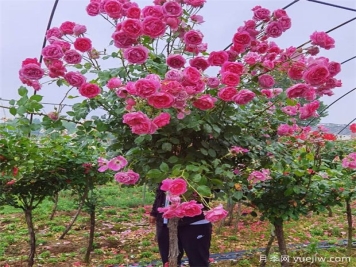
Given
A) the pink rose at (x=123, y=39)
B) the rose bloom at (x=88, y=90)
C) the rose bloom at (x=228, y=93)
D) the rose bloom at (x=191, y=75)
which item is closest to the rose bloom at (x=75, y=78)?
the rose bloom at (x=88, y=90)

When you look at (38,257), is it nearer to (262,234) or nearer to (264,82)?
(262,234)

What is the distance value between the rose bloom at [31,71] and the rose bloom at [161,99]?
52cm

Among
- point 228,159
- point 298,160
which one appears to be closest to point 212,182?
point 228,159

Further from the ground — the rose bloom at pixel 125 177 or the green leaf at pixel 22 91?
the green leaf at pixel 22 91

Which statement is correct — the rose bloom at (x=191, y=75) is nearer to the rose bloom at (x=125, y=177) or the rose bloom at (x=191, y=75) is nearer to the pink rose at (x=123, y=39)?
the pink rose at (x=123, y=39)

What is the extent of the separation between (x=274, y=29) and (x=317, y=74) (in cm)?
38

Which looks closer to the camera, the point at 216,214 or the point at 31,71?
the point at 216,214

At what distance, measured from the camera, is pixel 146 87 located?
1091mm

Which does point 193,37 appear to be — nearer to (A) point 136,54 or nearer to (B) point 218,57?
(B) point 218,57

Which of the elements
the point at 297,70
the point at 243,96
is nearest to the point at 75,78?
the point at 243,96

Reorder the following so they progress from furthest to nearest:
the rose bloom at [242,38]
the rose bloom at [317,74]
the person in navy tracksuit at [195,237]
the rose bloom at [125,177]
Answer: the person in navy tracksuit at [195,237]
the rose bloom at [242,38]
the rose bloom at [125,177]
the rose bloom at [317,74]

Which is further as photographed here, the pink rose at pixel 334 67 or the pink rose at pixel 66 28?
the pink rose at pixel 66 28

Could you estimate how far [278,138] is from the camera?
190cm

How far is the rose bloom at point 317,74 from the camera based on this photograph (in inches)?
46.8
